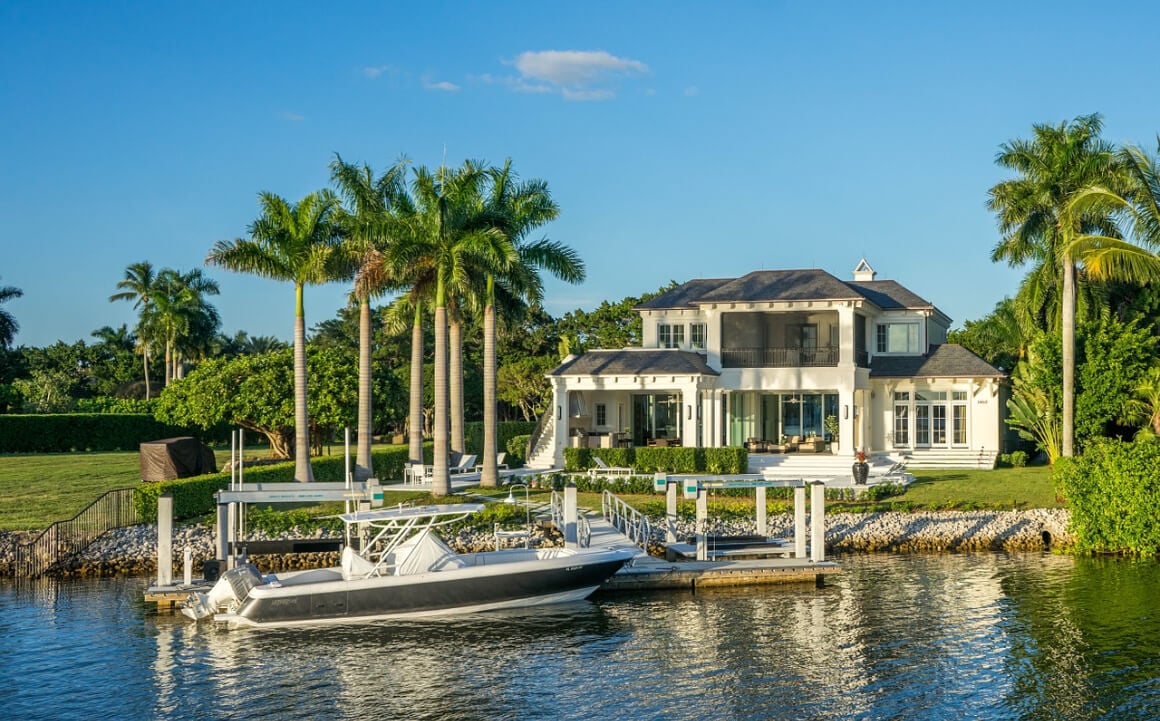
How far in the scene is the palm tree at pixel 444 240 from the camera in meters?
31.2

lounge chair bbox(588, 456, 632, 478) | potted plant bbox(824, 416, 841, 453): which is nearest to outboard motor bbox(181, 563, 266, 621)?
lounge chair bbox(588, 456, 632, 478)

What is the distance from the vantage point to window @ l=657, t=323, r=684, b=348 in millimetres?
45781

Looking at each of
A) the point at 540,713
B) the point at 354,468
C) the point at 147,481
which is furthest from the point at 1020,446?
the point at 540,713

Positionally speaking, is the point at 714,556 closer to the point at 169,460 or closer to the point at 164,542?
the point at 164,542

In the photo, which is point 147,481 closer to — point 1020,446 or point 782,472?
point 782,472

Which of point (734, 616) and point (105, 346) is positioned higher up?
point (105, 346)

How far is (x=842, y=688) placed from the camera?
629 inches

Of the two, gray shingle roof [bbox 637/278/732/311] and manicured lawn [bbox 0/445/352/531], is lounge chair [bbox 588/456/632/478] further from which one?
manicured lawn [bbox 0/445/352/531]

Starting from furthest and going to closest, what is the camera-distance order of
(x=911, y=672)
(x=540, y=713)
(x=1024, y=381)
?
(x=1024, y=381)
(x=911, y=672)
(x=540, y=713)

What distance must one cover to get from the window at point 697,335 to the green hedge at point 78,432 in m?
25.8

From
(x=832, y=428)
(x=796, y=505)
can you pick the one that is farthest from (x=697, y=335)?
(x=796, y=505)

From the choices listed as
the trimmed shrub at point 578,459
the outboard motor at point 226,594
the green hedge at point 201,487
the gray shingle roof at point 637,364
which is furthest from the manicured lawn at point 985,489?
the outboard motor at point 226,594

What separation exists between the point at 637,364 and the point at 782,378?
17.9 ft

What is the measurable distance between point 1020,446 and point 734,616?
30656 millimetres
